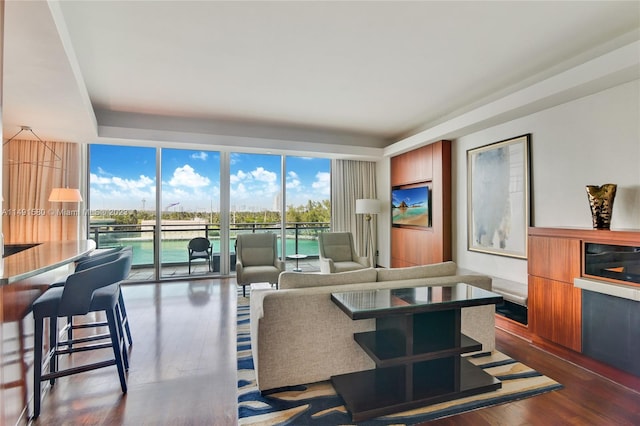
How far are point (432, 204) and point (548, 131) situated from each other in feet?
6.38

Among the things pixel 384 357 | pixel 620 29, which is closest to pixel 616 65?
pixel 620 29

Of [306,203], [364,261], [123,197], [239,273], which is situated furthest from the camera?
[306,203]

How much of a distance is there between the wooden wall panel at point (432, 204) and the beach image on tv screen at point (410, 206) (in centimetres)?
13

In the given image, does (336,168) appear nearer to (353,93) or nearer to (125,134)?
(353,93)

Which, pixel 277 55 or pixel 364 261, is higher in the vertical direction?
pixel 277 55

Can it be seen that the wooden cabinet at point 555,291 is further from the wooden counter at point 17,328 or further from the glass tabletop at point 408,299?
the wooden counter at point 17,328

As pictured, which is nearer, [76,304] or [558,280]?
[76,304]

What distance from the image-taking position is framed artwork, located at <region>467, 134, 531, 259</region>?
142 inches

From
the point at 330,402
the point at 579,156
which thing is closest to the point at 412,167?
the point at 579,156

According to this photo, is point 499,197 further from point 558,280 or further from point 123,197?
point 123,197

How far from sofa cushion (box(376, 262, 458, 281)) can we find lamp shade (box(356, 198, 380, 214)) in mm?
3352

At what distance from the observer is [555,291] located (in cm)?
268

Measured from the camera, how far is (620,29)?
2541 millimetres

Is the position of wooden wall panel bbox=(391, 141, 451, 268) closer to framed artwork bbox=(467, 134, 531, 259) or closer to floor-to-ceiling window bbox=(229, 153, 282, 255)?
framed artwork bbox=(467, 134, 531, 259)
